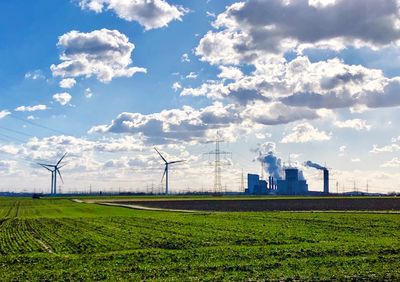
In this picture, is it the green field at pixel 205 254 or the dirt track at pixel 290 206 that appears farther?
the dirt track at pixel 290 206

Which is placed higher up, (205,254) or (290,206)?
(205,254)

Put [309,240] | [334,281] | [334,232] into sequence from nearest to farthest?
[334,281], [309,240], [334,232]

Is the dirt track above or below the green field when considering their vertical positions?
below

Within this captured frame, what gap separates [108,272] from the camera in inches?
1236

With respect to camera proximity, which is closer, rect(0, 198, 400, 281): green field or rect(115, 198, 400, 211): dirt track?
rect(0, 198, 400, 281): green field

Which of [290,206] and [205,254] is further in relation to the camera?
[290,206]

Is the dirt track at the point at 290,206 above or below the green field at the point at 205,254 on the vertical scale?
below

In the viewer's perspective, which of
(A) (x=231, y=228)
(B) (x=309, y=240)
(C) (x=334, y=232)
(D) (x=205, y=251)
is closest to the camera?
(D) (x=205, y=251)

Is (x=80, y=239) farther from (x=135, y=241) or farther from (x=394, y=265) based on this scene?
(x=394, y=265)

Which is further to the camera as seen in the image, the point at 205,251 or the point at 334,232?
the point at 334,232

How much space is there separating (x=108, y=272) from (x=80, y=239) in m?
19.8

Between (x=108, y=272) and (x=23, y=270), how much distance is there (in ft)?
19.4

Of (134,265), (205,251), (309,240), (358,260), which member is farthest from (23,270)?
(309,240)

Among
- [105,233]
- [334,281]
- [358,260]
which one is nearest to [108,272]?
[334,281]
